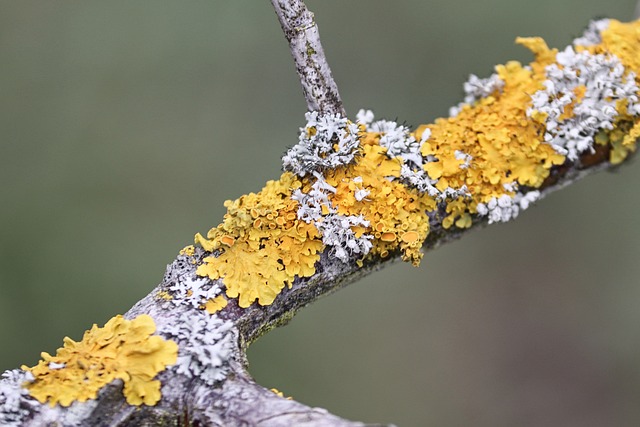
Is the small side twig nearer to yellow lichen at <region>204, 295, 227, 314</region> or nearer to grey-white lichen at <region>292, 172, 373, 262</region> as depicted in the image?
grey-white lichen at <region>292, 172, 373, 262</region>

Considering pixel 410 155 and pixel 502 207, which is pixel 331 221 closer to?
pixel 410 155

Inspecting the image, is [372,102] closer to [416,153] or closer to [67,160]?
[67,160]

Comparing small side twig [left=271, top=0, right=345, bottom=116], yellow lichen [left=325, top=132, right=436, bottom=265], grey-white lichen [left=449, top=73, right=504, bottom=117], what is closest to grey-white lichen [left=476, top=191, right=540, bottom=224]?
yellow lichen [left=325, top=132, right=436, bottom=265]

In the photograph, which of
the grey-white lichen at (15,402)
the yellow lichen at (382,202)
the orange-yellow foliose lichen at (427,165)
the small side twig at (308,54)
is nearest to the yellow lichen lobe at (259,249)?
the orange-yellow foliose lichen at (427,165)

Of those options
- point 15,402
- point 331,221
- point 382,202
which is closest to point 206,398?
point 15,402

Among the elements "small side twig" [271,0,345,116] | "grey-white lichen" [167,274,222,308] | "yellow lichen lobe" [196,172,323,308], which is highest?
"small side twig" [271,0,345,116]

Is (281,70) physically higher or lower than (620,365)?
higher

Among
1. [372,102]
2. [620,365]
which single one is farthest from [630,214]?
[372,102]
